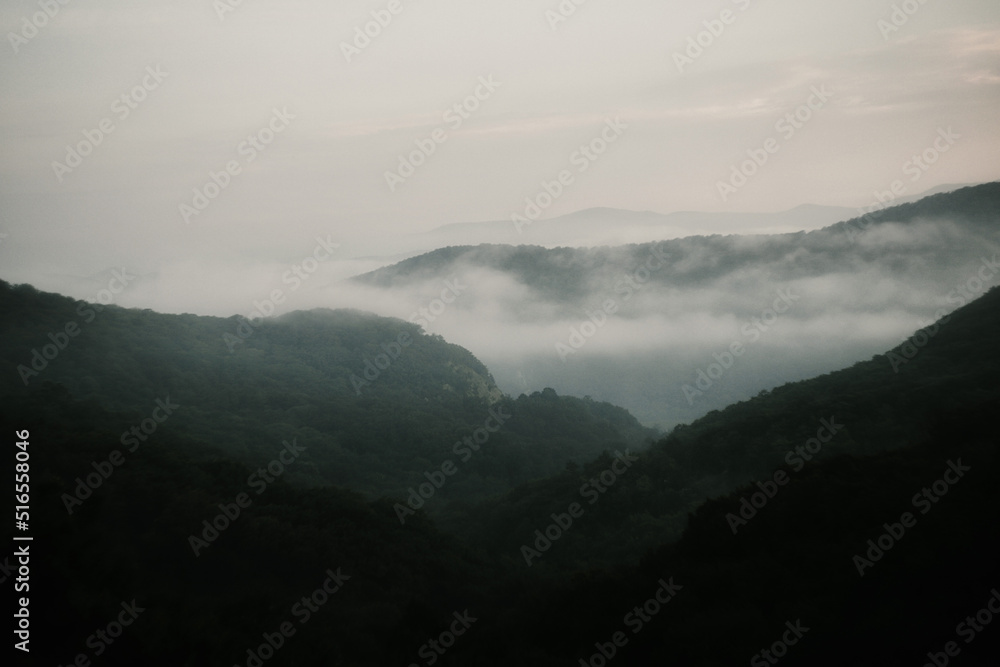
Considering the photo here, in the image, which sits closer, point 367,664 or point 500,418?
point 367,664

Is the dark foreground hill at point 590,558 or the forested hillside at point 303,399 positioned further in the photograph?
the forested hillside at point 303,399

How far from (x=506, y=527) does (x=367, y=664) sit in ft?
65.2

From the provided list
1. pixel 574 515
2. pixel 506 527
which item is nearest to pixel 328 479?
pixel 506 527

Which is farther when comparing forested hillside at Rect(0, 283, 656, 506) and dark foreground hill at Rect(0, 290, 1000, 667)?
forested hillside at Rect(0, 283, 656, 506)

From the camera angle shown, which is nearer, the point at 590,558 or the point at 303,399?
the point at 590,558

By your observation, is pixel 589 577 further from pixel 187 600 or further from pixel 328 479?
pixel 328 479

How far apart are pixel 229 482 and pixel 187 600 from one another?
11.4m

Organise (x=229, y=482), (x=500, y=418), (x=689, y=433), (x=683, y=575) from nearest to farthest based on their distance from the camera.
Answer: (x=683, y=575), (x=229, y=482), (x=689, y=433), (x=500, y=418)

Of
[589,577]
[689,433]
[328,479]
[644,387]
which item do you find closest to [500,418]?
[328,479]

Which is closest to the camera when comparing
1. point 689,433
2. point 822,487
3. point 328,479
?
point 822,487

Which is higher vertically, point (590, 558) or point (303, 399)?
point (303, 399)

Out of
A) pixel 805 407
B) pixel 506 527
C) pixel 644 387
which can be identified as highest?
pixel 805 407

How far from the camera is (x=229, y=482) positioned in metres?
27.5

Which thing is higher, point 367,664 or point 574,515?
point 367,664
